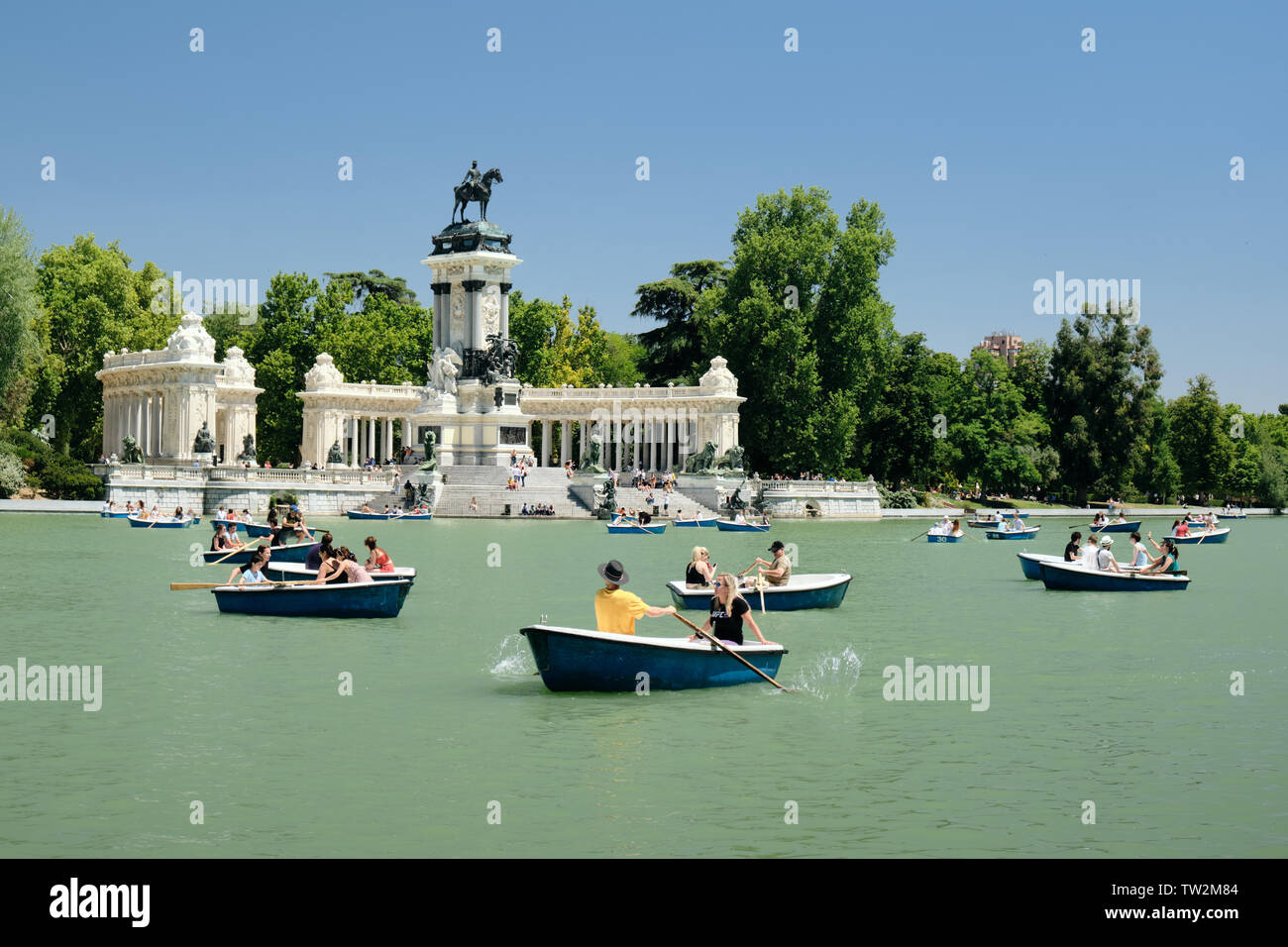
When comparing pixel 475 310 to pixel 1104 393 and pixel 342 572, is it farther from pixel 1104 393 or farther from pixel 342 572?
pixel 342 572

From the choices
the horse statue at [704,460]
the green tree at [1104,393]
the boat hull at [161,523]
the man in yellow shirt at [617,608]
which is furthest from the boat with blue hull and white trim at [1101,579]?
the green tree at [1104,393]

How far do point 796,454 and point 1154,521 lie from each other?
910 inches

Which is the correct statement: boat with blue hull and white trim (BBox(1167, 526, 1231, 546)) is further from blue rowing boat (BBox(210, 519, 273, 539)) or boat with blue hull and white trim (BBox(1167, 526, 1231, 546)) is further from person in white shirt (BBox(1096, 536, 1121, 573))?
blue rowing boat (BBox(210, 519, 273, 539))

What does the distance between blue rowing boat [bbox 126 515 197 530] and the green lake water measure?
2666cm

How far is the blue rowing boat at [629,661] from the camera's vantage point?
18.6m

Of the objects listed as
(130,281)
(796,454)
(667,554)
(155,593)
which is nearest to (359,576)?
(155,593)

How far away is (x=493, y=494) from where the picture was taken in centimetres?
7150

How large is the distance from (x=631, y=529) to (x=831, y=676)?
3998 centimetres

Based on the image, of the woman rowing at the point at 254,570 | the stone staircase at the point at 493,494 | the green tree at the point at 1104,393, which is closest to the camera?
the woman rowing at the point at 254,570

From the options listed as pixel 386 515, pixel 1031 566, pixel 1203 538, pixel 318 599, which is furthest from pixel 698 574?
pixel 1203 538

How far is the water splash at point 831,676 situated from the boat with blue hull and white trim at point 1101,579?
12918 mm

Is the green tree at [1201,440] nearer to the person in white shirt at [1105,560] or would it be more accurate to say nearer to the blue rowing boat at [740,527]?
the blue rowing boat at [740,527]

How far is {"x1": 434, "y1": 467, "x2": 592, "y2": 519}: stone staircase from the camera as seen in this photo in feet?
232
